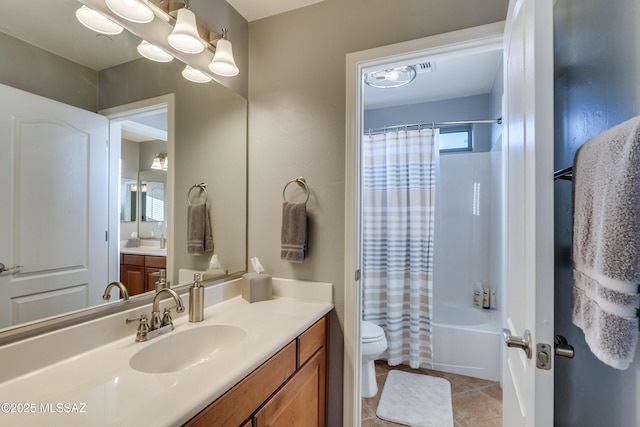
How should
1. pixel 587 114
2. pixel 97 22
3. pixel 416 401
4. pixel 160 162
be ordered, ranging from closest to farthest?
pixel 587 114 → pixel 97 22 → pixel 160 162 → pixel 416 401

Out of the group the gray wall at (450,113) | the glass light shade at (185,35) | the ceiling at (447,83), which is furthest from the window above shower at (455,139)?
the glass light shade at (185,35)

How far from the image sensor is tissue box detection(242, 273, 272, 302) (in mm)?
1566

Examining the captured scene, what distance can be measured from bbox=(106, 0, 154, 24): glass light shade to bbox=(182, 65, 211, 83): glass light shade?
0.90ft

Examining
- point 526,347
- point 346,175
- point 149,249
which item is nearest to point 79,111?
point 149,249

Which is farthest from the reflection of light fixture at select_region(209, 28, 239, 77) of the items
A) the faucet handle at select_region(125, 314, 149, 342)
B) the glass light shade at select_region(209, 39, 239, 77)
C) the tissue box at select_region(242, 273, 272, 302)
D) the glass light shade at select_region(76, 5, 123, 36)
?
the faucet handle at select_region(125, 314, 149, 342)

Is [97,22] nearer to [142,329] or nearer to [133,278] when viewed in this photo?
[133,278]

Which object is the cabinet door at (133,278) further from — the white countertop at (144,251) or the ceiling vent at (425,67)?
the ceiling vent at (425,67)

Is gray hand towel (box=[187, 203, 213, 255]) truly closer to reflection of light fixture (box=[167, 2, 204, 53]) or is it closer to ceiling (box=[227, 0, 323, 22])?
reflection of light fixture (box=[167, 2, 204, 53])

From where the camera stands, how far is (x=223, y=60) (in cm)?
145

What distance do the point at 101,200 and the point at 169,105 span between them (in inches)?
21.7

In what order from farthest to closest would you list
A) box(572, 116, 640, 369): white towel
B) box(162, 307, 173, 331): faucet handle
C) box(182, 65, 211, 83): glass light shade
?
box(182, 65, 211, 83): glass light shade
box(162, 307, 173, 331): faucet handle
box(572, 116, 640, 369): white towel

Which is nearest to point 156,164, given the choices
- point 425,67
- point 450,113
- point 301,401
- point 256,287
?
point 256,287

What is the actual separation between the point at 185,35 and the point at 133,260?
0.96m

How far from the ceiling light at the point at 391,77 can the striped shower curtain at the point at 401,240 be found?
41 centimetres
